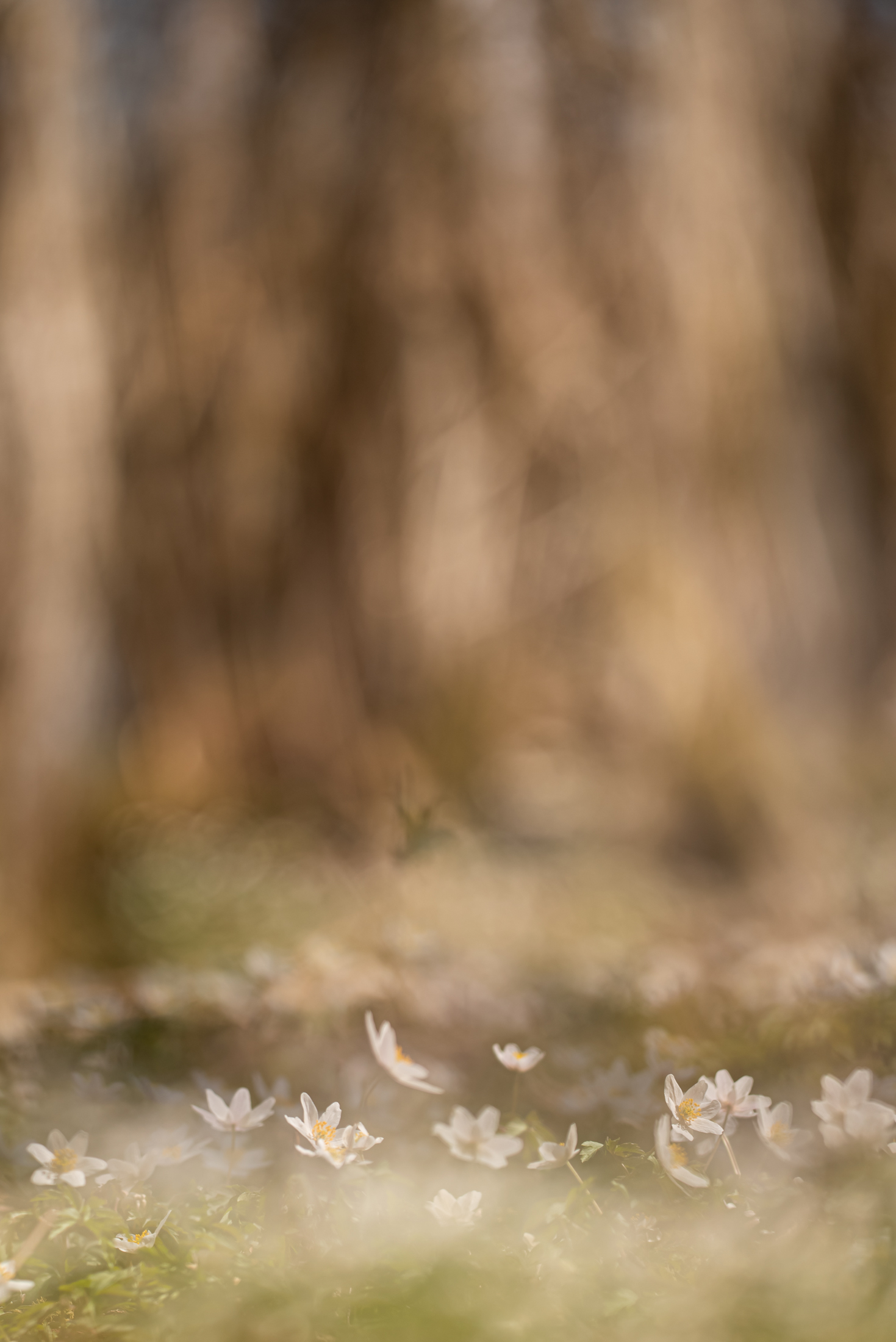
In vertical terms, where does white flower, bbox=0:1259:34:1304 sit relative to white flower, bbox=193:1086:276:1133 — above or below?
below

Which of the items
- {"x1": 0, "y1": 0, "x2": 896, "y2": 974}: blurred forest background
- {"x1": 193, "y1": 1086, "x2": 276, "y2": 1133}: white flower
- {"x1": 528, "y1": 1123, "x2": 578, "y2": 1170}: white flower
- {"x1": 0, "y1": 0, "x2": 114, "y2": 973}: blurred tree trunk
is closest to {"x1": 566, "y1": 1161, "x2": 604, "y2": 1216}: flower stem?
{"x1": 528, "y1": 1123, "x2": 578, "y2": 1170}: white flower

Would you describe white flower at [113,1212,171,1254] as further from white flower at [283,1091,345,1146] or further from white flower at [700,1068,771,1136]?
white flower at [700,1068,771,1136]


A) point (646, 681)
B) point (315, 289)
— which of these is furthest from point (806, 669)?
point (315, 289)

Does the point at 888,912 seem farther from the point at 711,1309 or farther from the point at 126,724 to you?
the point at 126,724

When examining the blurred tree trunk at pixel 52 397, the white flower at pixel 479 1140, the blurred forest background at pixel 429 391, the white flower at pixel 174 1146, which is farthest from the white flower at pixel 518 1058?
the blurred tree trunk at pixel 52 397

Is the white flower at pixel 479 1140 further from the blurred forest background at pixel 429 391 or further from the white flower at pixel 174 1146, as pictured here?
the blurred forest background at pixel 429 391
